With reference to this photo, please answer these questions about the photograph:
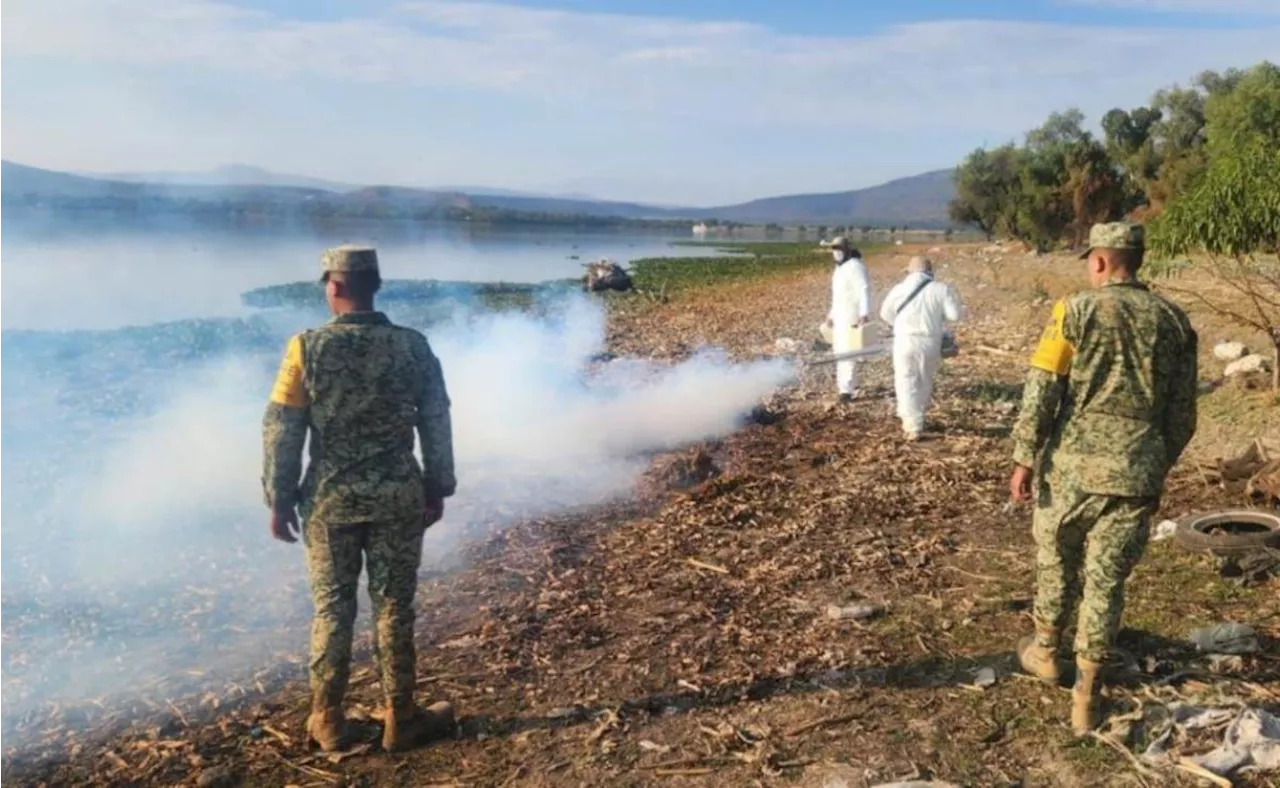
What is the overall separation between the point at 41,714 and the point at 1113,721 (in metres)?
5.46

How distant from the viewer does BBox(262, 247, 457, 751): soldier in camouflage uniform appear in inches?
172

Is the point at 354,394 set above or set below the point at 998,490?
above

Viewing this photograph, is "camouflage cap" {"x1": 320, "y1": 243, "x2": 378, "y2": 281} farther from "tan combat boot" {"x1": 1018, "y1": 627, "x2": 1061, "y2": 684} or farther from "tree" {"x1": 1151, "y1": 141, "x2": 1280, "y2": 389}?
"tree" {"x1": 1151, "y1": 141, "x2": 1280, "y2": 389}

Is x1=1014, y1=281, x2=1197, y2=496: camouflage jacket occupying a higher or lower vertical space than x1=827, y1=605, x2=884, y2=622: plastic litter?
higher

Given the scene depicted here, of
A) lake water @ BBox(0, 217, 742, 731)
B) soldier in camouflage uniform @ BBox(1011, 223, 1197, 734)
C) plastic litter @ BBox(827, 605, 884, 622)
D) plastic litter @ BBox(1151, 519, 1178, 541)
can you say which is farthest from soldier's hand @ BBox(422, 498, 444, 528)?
plastic litter @ BBox(1151, 519, 1178, 541)

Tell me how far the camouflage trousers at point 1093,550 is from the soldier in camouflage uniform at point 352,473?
2.94m

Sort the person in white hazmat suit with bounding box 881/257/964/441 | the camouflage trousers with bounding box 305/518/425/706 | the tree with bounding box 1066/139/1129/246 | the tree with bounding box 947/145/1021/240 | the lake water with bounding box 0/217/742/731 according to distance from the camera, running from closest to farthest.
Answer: the camouflage trousers with bounding box 305/518/425/706 → the lake water with bounding box 0/217/742/731 → the person in white hazmat suit with bounding box 881/257/964/441 → the tree with bounding box 1066/139/1129/246 → the tree with bounding box 947/145/1021/240

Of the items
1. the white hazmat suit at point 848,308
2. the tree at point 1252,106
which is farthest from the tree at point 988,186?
the white hazmat suit at point 848,308

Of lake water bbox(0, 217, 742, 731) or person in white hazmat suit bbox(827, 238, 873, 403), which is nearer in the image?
lake water bbox(0, 217, 742, 731)

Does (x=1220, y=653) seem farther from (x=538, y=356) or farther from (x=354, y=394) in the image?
(x=538, y=356)

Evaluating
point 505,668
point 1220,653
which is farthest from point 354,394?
point 1220,653

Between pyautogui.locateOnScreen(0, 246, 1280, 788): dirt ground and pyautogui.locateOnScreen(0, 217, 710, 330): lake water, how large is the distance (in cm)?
1793

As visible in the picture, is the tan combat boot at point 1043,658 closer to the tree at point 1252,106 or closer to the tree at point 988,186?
the tree at point 1252,106

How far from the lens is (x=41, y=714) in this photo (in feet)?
16.6
